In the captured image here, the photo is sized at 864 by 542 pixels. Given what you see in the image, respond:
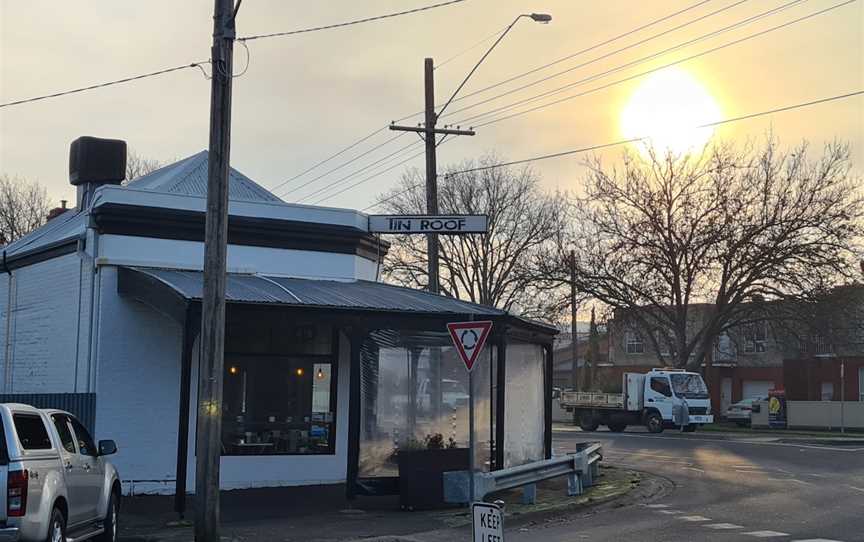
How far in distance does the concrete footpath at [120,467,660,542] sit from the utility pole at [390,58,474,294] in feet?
20.2

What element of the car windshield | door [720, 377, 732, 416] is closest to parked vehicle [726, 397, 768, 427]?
the car windshield

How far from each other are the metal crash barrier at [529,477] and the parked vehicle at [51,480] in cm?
494

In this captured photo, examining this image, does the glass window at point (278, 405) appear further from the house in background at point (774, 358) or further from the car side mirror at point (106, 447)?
the house in background at point (774, 358)

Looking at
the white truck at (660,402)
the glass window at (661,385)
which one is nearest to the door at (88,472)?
the glass window at (661,385)

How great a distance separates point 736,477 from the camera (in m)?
22.0

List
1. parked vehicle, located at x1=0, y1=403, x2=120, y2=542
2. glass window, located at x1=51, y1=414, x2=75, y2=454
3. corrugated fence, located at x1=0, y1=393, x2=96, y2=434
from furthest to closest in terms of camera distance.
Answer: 1. corrugated fence, located at x1=0, y1=393, x2=96, y2=434
2. glass window, located at x1=51, y1=414, x2=75, y2=454
3. parked vehicle, located at x1=0, y1=403, x2=120, y2=542

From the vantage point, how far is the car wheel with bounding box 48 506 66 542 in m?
10.1

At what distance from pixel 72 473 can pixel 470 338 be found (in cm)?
497

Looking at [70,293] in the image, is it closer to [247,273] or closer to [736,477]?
[247,273]

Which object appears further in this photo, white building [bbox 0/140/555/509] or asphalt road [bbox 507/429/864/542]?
white building [bbox 0/140/555/509]

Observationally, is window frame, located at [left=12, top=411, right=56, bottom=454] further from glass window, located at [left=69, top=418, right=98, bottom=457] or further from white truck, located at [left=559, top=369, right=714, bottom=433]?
white truck, located at [left=559, top=369, right=714, bottom=433]

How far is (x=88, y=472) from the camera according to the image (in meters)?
11.8

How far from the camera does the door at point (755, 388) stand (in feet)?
→ 200

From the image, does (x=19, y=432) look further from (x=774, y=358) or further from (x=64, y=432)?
(x=774, y=358)
